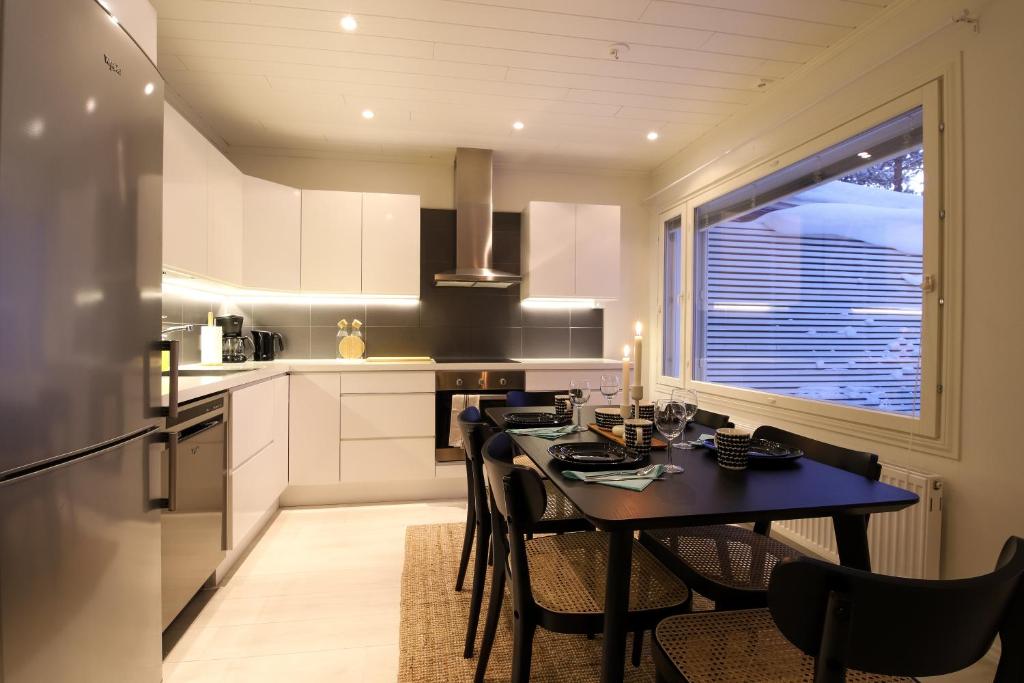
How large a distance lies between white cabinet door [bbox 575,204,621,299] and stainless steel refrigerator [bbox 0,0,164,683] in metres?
3.03

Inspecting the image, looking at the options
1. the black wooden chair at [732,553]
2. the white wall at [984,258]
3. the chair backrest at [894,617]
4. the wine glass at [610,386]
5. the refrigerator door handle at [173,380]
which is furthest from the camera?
the wine glass at [610,386]

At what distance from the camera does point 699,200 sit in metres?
3.77

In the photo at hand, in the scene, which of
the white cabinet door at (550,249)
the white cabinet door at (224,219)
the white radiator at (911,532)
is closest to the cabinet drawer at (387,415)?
the white cabinet door at (224,219)

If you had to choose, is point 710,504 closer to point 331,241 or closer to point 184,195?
point 184,195

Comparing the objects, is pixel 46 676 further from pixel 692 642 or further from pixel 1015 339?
pixel 1015 339

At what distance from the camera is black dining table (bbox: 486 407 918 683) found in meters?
1.08

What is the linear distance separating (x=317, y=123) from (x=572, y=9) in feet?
6.72

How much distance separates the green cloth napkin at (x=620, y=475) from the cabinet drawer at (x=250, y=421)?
1894mm

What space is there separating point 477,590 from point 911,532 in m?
1.80

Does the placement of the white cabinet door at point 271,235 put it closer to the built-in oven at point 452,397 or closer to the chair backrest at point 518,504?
the built-in oven at point 452,397

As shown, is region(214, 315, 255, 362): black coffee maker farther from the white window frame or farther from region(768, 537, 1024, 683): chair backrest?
the white window frame

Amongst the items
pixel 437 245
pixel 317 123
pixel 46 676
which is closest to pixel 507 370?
pixel 437 245

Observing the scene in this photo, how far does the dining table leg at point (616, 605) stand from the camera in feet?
3.69

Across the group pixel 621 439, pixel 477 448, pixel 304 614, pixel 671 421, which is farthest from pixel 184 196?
pixel 671 421
